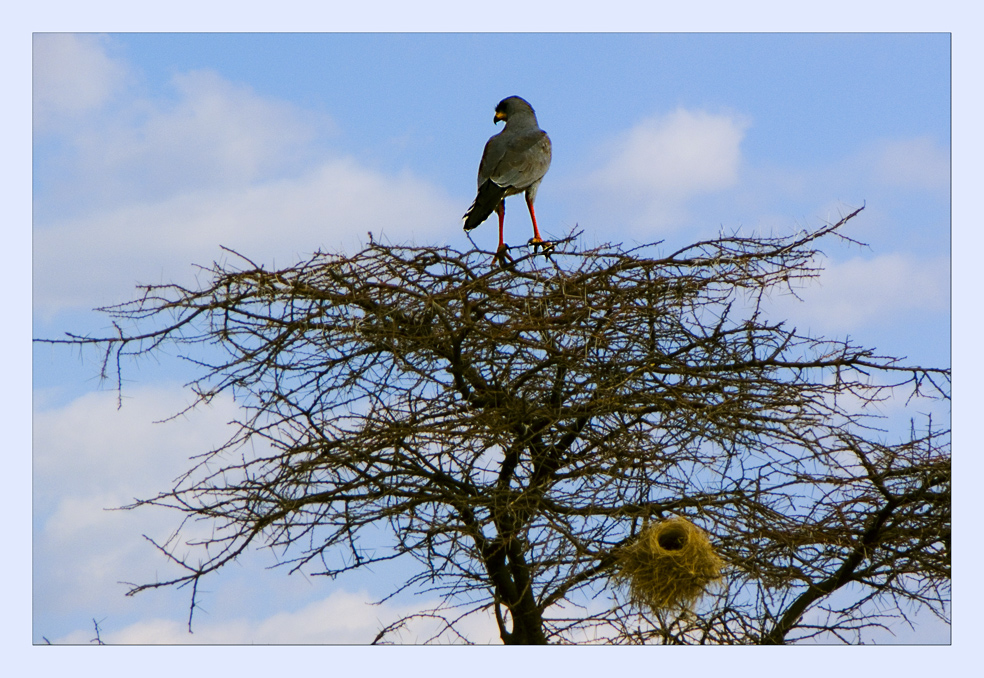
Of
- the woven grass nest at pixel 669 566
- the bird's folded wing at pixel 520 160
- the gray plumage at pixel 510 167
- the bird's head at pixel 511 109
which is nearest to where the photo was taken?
the woven grass nest at pixel 669 566

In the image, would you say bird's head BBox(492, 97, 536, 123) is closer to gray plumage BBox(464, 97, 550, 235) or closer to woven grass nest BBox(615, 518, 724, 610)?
gray plumage BBox(464, 97, 550, 235)

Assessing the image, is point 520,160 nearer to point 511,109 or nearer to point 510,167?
point 510,167

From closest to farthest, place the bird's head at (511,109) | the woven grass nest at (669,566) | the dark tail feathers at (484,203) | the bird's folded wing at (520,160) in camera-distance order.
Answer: the woven grass nest at (669,566) → the dark tail feathers at (484,203) → the bird's folded wing at (520,160) → the bird's head at (511,109)

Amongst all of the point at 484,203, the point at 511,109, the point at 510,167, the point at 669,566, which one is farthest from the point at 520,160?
the point at 669,566

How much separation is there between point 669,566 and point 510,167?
4.43m

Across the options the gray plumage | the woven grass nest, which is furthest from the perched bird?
the woven grass nest

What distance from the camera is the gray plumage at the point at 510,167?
8.20 metres

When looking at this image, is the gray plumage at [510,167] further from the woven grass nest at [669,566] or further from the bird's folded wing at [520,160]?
the woven grass nest at [669,566]

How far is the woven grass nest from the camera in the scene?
5023mm

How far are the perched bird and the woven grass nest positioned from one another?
11.4ft

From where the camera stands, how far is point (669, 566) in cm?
505

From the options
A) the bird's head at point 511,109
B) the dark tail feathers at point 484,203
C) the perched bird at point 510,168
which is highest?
the bird's head at point 511,109

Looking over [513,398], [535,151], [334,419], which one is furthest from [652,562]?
[535,151]

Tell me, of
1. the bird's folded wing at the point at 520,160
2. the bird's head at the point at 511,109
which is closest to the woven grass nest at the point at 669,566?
the bird's folded wing at the point at 520,160
